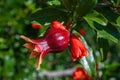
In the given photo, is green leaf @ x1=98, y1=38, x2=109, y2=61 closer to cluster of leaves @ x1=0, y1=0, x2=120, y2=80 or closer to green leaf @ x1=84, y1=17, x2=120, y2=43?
cluster of leaves @ x1=0, y1=0, x2=120, y2=80

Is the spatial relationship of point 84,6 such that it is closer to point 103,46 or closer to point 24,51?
point 103,46

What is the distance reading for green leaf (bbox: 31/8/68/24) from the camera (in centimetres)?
185

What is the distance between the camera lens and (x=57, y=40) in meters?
1.68

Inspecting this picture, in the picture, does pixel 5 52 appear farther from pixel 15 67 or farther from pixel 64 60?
pixel 64 60

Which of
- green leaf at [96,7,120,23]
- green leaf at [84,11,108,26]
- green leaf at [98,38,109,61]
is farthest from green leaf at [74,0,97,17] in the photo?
green leaf at [98,38,109,61]

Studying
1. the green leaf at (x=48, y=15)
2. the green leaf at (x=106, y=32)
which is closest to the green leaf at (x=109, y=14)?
the green leaf at (x=106, y=32)

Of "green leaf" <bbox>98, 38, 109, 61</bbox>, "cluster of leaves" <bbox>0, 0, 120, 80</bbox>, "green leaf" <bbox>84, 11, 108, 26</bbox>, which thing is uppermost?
"green leaf" <bbox>84, 11, 108, 26</bbox>

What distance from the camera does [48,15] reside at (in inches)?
73.5

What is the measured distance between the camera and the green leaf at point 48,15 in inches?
72.8

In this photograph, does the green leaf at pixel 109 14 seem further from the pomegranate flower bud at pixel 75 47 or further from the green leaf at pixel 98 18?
the pomegranate flower bud at pixel 75 47

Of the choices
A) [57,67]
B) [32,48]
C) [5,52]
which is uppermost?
[32,48]

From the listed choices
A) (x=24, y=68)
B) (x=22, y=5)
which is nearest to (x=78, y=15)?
(x=24, y=68)

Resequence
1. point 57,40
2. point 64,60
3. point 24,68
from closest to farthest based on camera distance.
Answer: point 57,40 → point 24,68 → point 64,60

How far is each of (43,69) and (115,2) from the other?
→ 5.95ft
